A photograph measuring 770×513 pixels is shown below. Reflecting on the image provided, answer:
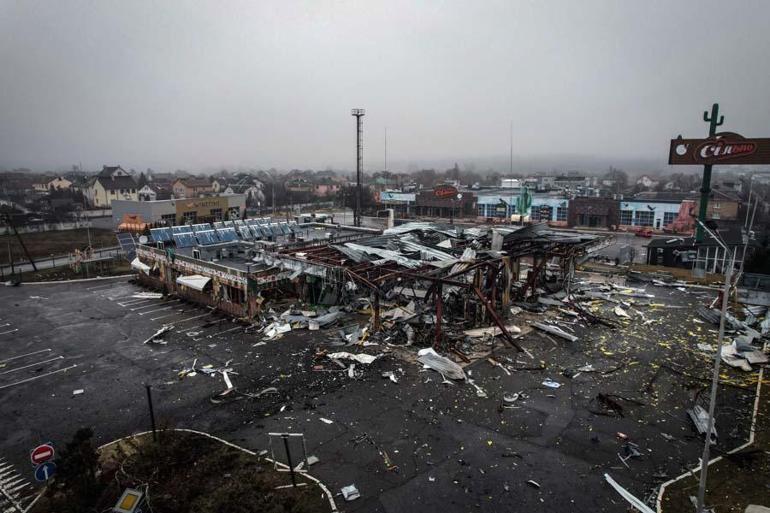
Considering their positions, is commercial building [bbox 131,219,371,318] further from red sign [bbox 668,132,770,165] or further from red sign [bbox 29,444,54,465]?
red sign [bbox 668,132,770,165]

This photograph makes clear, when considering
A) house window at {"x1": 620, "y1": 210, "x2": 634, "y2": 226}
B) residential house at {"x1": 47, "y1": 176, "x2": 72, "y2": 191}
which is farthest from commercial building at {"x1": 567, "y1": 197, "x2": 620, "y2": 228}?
residential house at {"x1": 47, "y1": 176, "x2": 72, "y2": 191}

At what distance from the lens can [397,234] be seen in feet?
97.8

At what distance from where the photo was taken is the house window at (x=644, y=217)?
58.3m

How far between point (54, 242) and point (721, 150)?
239 ft

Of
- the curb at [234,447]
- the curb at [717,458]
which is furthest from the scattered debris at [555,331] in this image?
the curb at [234,447]

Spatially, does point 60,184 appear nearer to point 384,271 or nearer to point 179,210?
point 179,210

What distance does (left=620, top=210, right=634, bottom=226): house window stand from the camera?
59.7 meters

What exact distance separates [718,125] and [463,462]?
3815cm

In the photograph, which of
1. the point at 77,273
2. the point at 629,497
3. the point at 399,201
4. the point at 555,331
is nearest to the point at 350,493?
the point at 629,497

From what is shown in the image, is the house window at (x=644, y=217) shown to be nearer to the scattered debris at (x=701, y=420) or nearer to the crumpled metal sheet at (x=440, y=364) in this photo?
the scattered debris at (x=701, y=420)

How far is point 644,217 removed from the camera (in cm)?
5894

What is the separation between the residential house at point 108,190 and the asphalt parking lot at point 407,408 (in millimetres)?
80028

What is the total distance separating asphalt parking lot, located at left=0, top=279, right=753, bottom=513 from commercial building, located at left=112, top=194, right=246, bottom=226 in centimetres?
3043

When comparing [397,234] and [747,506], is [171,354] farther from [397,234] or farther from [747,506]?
[747,506]
